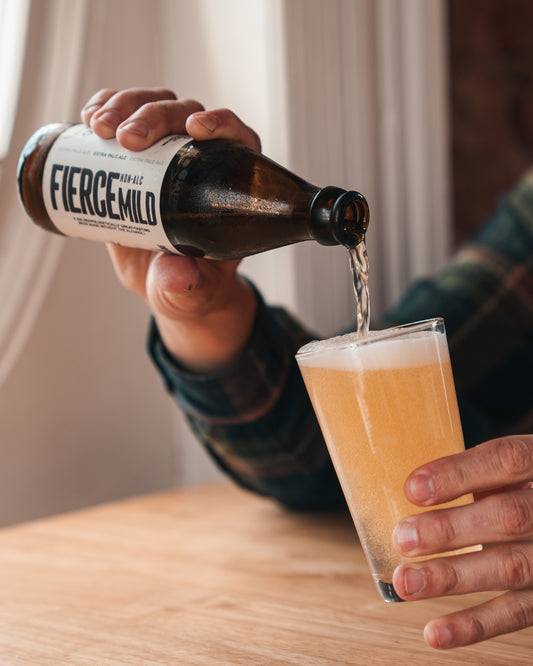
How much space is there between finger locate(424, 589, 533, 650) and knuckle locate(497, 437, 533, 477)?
103mm

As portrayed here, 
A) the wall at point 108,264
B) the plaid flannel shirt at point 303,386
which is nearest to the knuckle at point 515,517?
the plaid flannel shirt at point 303,386

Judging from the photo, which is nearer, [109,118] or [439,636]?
[439,636]

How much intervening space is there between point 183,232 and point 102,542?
0.54 metres

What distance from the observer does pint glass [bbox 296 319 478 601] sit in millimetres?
640

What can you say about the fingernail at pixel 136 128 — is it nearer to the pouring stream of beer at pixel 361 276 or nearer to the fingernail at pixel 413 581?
the pouring stream of beer at pixel 361 276

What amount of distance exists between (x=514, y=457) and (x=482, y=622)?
5.4 inches

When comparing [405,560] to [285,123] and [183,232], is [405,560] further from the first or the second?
[285,123]

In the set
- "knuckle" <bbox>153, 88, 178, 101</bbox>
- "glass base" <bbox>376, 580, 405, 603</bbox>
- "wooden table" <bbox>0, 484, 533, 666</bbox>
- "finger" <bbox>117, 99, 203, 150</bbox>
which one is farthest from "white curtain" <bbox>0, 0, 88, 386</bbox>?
"glass base" <bbox>376, 580, 405, 603</bbox>

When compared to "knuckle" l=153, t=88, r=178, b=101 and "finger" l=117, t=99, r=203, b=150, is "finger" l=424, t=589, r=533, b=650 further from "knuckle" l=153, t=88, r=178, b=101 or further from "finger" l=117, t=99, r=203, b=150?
"knuckle" l=153, t=88, r=178, b=101

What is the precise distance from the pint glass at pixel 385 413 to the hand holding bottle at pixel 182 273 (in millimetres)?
232

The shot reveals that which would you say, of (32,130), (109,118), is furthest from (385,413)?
(32,130)

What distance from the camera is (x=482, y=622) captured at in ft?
2.11

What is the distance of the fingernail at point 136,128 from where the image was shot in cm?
73

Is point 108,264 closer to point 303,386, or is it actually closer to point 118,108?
point 303,386
